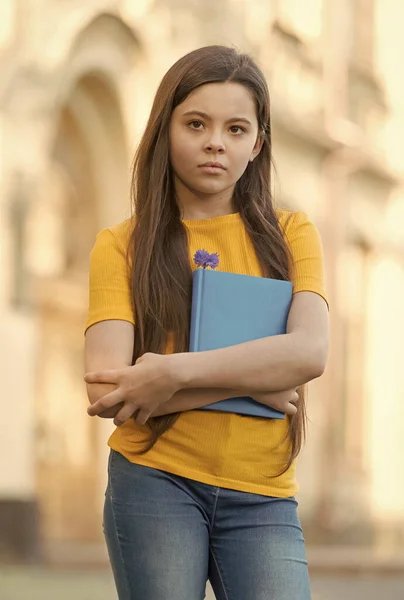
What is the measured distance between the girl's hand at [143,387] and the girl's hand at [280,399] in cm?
18

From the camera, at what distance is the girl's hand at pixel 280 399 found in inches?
118

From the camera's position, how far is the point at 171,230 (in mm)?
3143

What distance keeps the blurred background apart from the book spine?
10.3ft

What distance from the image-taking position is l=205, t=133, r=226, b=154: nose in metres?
3.04

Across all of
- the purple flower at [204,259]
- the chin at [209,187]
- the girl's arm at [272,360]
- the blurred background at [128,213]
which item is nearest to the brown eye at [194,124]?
the chin at [209,187]

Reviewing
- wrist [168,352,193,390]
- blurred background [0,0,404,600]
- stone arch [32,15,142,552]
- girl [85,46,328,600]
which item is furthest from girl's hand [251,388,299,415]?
stone arch [32,15,142,552]

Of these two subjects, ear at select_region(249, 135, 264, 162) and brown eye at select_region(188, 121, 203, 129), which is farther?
ear at select_region(249, 135, 264, 162)

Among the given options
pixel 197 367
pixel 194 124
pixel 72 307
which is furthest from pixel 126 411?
pixel 72 307

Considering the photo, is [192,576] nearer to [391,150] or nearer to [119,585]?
[119,585]

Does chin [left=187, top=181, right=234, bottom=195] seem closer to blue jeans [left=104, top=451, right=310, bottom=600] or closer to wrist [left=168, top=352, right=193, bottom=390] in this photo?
wrist [left=168, top=352, right=193, bottom=390]

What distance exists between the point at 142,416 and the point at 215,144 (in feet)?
1.79

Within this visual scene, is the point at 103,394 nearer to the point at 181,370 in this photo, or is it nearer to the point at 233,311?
the point at 181,370

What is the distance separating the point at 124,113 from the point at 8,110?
1.78 meters

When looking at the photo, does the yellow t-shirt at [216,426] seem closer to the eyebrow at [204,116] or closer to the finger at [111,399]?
the finger at [111,399]
